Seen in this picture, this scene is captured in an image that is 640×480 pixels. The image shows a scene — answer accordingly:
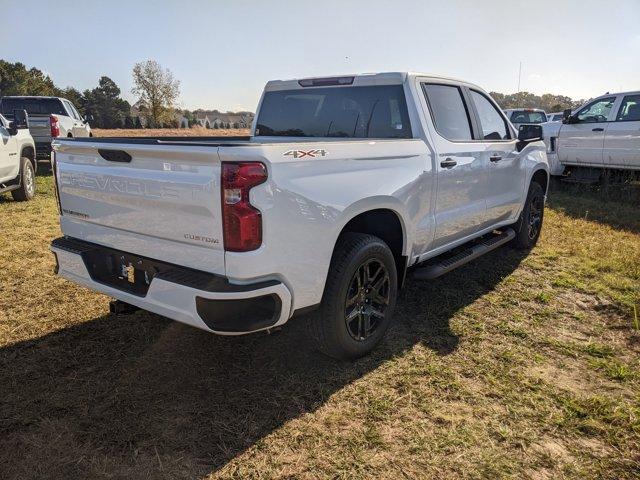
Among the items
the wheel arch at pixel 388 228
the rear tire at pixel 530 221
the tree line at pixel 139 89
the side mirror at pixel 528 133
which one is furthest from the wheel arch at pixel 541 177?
the tree line at pixel 139 89

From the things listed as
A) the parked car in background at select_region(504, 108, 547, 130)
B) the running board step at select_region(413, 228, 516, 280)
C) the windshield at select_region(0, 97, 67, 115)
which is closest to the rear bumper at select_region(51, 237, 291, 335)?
the running board step at select_region(413, 228, 516, 280)

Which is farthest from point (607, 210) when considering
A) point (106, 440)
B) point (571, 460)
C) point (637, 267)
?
point (106, 440)

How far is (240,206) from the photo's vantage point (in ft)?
7.84

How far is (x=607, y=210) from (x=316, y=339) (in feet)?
24.6

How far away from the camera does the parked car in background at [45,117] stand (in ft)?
40.1

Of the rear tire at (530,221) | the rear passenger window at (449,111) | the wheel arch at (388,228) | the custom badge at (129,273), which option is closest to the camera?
the custom badge at (129,273)

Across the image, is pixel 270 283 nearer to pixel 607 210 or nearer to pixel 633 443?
pixel 633 443

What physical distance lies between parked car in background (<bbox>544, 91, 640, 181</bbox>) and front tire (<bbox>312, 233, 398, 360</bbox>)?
800cm

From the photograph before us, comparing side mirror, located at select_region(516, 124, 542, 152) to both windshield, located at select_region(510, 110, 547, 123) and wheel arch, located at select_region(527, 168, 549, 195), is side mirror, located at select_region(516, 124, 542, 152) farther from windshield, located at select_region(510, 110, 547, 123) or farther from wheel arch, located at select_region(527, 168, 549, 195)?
windshield, located at select_region(510, 110, 547, 123)

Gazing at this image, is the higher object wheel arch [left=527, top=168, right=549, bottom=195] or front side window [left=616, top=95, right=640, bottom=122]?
front side window [left=616, top=95, right=640, bottom=122]

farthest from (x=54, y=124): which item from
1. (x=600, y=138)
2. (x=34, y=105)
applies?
(x=600, y=138)

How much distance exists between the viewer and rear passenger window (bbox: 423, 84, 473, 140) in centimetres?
399

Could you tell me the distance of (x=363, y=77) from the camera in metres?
3.95

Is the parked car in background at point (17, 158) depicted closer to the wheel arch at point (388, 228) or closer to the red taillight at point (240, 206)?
the wheel arch at point (388, 228)
